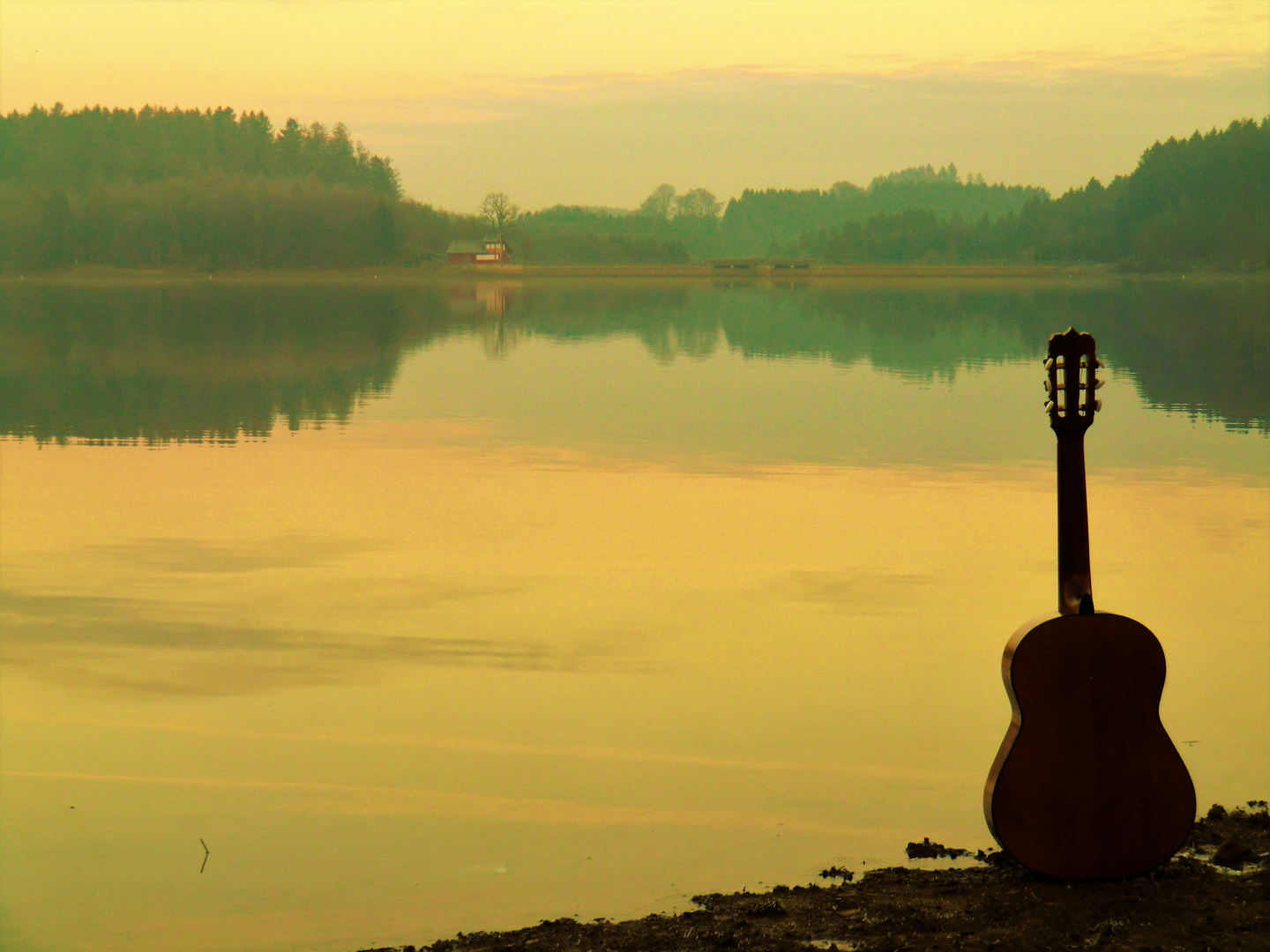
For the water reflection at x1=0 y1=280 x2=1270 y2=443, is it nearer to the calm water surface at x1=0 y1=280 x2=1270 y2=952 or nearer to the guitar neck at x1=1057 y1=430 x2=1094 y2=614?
the calm water surface at x1=0 y1=280 x2=1270 y2=952

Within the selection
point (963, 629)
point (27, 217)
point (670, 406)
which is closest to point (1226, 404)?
point (670, 406)

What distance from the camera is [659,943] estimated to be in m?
5.79

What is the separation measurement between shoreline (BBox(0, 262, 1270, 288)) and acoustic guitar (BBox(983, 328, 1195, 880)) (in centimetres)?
17023

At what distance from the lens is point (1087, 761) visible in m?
6.13

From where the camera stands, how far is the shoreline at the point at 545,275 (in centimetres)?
18038

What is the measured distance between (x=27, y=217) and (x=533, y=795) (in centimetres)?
20079

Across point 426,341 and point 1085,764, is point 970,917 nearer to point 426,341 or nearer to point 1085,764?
point 1085,764

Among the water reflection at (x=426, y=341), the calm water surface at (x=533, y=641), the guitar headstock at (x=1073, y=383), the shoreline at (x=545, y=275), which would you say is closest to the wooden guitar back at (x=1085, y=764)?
the guitar headstock at (x=1073, y=383)

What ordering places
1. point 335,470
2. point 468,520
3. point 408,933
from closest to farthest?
point 408,933, point 468,520, point 335,470

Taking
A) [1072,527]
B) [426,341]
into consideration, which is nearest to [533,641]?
[1072,527]

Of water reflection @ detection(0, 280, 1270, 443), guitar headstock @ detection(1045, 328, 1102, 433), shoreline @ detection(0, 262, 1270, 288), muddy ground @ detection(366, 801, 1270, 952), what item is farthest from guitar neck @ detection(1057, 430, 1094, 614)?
shoreline @ detection(0, 262, 1270, 288)

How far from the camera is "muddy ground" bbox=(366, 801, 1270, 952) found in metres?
5.54

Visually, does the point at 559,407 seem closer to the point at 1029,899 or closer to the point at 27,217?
the point at 1029,899

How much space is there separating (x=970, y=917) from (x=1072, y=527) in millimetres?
1725
